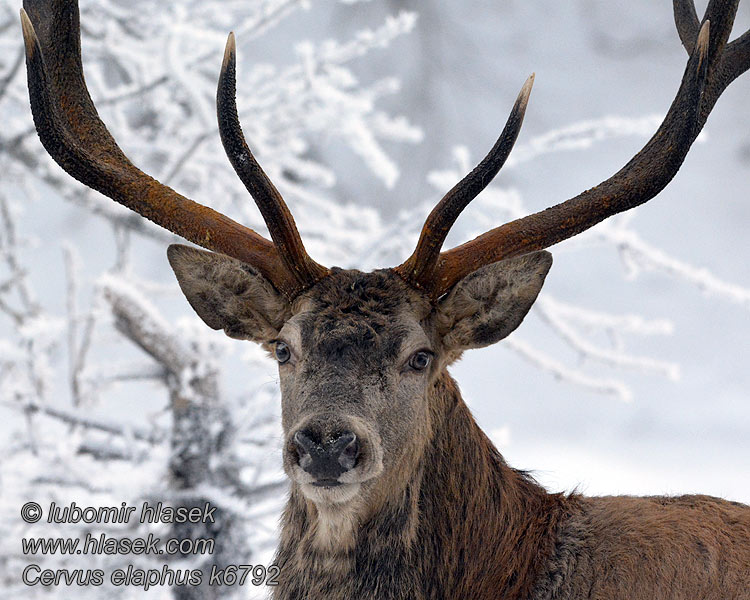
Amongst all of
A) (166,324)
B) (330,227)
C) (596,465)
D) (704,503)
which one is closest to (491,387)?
(596,465)

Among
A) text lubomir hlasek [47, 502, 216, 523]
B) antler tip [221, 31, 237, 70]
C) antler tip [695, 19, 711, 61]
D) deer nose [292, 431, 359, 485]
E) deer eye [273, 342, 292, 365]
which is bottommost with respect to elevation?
text lubomir hlasek [47, 502, 216, 523]

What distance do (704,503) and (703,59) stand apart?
4.42 feet

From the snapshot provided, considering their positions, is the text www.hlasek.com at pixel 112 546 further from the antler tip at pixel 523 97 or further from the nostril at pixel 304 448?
the antler tip at pixel 523 97

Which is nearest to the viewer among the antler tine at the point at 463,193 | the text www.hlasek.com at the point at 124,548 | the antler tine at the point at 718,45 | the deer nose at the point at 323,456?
the deer nose at the point at 323,456

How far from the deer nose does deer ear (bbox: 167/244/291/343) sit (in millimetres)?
710

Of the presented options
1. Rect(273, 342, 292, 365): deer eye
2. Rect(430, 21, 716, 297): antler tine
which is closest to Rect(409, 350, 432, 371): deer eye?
Rect(430, 21, 716, 297): antler tine

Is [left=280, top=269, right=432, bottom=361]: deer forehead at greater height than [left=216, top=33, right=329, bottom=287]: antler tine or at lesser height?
lesser

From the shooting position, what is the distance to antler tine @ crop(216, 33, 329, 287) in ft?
8.84

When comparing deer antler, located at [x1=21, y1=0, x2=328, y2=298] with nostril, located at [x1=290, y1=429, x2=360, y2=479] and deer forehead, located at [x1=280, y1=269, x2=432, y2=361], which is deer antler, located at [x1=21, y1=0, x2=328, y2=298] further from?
nostril, located at [x1=290, y1=429, x2=360, y2=479]

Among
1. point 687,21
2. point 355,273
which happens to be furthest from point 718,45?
point 355,273

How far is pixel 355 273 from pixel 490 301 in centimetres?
44

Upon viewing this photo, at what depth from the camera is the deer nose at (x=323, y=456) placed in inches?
90.0

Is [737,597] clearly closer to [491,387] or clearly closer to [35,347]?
[35,347]

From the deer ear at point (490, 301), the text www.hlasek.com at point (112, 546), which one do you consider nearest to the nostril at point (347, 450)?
the deer ear at point (490, 301)
